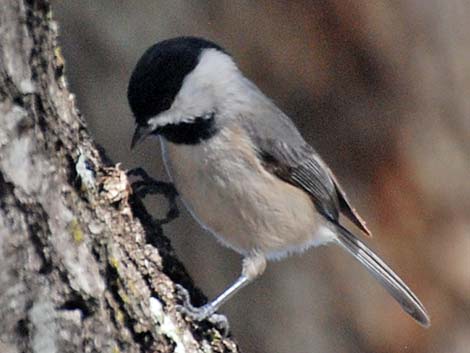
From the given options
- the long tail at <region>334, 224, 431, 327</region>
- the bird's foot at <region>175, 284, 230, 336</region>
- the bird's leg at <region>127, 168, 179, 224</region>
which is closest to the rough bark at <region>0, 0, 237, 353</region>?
the bird's foot at <region>175, 284, 230, 336</region>

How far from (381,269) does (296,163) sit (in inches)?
19.6

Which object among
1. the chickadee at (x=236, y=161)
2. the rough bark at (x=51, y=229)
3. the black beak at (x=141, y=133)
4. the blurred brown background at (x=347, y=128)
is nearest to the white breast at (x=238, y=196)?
the chickadee at (x=236, y=161)

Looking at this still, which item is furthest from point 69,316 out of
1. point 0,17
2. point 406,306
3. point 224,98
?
point 406,306

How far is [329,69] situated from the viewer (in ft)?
10.9

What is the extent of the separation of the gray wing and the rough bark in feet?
3.30

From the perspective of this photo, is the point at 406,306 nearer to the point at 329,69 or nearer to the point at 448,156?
the point at 448,156

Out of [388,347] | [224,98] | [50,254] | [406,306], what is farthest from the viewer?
[388,347]

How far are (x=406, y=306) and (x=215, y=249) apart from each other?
2.53 ft

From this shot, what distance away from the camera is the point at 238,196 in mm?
2768

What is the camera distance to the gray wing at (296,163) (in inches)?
114

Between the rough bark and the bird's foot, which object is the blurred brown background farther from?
the rough bark

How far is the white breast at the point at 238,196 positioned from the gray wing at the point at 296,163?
0.12 ft

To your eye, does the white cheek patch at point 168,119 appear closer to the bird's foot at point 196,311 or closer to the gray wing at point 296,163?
the gray wing at point 296,163

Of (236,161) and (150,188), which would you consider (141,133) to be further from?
(236,161)
